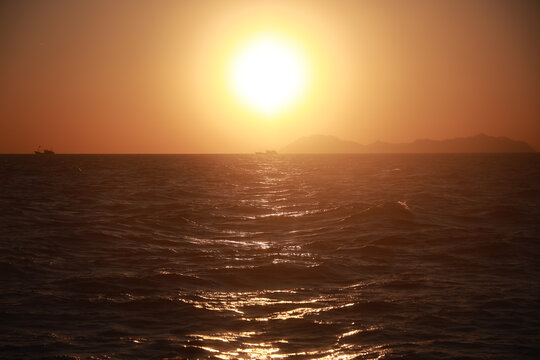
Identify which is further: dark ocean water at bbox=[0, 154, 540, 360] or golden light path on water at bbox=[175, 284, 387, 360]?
dark ocean water at bbox=[0, 154, 540, 360]

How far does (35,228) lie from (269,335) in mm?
13318

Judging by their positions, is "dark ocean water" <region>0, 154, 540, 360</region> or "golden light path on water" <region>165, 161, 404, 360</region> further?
"dark ocean water" <region>0, 154, 540, 360</region>

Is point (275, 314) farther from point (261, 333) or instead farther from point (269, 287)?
point (269, 287)

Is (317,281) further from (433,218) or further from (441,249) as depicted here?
(433,218)

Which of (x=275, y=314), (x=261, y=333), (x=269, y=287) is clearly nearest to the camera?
(x=261, y=333)

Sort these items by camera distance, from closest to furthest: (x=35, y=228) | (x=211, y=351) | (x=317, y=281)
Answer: (x=211, y=351) < (x=317, y=281) < (x=35, y=228)

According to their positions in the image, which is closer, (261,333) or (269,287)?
(261,333)

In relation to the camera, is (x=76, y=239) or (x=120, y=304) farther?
(x=76, y=239)

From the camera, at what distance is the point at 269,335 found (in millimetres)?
7582

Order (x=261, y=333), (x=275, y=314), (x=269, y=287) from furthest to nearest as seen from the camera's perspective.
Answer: (x=269, y=287)
(x=275, y=314)
(x=261, y=333)

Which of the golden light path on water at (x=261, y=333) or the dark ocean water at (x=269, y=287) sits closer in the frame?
the golden light path on water at (x=261, y=333)

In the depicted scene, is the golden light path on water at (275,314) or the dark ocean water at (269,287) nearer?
the golden light path on water at (275,314)

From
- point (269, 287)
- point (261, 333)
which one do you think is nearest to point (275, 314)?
point (261, 333)

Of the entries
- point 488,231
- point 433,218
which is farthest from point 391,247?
point 433,218
